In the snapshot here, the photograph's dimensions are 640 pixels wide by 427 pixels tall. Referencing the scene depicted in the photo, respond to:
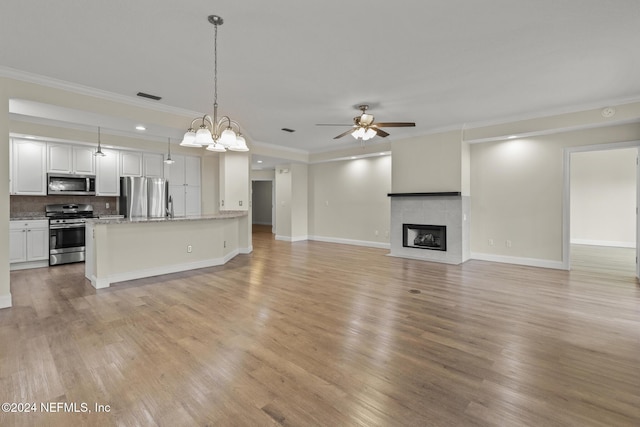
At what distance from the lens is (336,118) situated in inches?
213

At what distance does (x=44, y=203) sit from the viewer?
5.90m

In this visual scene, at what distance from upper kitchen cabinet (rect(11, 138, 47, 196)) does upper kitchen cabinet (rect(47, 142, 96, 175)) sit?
0.10m

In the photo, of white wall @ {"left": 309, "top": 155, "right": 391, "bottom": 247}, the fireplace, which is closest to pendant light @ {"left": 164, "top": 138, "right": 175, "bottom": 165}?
white wall @ {"left": 309, "top": 155, "right": 391, "bottom": 247}

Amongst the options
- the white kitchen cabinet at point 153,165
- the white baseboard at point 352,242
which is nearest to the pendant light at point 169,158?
the white kitchen cabinet at point 153,165

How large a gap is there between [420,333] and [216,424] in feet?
6.10

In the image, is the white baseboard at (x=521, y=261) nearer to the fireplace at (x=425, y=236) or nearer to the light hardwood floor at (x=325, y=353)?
the fireplace at (x=425, y=236)

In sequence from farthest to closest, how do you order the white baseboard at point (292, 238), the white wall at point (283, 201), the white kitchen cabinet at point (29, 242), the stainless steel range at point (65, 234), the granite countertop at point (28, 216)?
the white wall at point (283, 201) < the white baseboard at point (292, 238) < the stainless steel range at point (65, 234) < the granite countertop at point (28, 216) < the white kitchen cabinet at point (29, 242)

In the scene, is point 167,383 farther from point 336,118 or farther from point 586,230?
point 586,230

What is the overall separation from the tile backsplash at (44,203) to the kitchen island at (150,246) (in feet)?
7.69

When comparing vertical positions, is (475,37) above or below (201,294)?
above

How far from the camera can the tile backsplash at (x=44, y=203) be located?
18.5 ft

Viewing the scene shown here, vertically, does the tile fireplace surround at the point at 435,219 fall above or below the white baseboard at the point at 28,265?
above

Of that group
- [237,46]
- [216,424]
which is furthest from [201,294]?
[237,46]

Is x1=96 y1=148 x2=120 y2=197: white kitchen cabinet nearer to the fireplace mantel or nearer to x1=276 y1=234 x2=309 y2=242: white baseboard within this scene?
x1=276 y1=234 x2=309 y2=242: white baseboard
